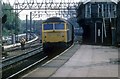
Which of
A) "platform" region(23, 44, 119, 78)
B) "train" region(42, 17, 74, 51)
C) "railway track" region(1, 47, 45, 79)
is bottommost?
"railway track" region(1, 47, 45, 79)

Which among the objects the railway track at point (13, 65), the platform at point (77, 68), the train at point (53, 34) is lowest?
the railway track at point (13, 65)

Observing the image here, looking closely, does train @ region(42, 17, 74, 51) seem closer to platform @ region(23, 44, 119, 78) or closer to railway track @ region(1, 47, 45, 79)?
railway track @ region(1, 47, 45, 79)

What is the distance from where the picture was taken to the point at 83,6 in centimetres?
6406

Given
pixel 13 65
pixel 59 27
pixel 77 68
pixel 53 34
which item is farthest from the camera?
pixel 59 27

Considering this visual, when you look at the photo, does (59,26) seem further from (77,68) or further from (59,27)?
(77,68)

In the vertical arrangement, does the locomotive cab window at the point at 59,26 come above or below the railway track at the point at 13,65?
above

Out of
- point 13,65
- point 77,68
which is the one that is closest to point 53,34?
point 13,65

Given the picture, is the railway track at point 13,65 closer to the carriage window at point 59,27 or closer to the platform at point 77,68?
the platform at point 77,68

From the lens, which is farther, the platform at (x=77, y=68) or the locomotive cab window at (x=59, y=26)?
the locomotive cab window at (x=59, y=26)

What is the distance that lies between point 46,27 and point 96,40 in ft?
90.3

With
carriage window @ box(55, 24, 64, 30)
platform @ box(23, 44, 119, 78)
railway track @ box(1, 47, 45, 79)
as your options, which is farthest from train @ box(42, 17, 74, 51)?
platform @ box(23, 44, 119, 78)

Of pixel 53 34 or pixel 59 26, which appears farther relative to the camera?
pixel 59 26

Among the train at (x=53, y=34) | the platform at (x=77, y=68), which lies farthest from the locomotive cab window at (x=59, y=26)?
the platform at (x=77, y=68)

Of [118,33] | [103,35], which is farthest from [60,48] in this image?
[103,35]
